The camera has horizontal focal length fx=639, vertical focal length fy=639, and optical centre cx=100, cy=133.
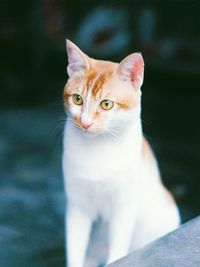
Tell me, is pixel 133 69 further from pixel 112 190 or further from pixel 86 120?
pixel 112 190

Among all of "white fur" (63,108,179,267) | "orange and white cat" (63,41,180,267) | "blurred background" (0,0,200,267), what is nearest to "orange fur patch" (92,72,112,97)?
"orange and white cat" (63,41,180,267)

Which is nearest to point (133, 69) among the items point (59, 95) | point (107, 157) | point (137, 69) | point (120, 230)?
point (137, 69)

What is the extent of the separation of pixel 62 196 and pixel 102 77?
3.82 ft

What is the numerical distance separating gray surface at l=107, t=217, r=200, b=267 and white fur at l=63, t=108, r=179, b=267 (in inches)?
8.3

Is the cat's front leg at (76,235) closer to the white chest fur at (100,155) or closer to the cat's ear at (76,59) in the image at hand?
the white chest fur at (100,155)

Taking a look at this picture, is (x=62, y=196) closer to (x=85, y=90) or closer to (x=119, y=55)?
(x=85, y=90)

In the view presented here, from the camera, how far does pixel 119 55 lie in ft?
13.9

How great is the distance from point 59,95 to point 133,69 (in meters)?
2.48

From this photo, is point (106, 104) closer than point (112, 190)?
Yes

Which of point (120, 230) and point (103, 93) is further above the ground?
point (103, 93)

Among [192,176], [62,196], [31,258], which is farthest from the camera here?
[192,176]

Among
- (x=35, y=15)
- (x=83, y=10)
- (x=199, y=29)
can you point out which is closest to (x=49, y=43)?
(x=83, y=10)

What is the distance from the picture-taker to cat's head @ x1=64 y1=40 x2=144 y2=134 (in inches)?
62.9

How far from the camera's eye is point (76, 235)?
1.83m
